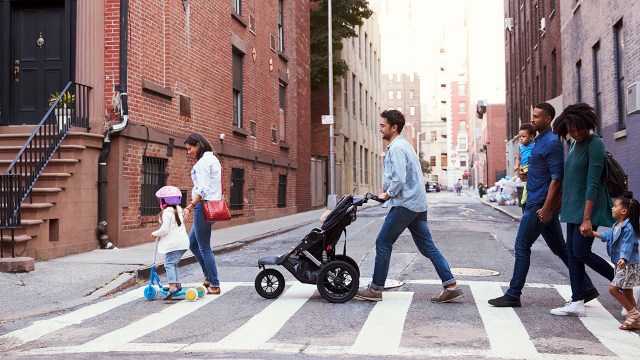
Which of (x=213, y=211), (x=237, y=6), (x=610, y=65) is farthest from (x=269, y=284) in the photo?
(x=237, y=6)

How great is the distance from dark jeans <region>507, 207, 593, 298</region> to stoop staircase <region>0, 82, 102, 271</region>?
22.9 feet

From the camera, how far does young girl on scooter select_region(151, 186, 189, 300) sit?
7.20 m

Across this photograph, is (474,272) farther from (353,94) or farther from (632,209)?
(353,94)

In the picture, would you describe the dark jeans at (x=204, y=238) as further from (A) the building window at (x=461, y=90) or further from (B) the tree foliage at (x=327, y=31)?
(A) the building window at (x=461, y=90)

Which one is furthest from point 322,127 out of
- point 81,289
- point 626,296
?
point 626,296

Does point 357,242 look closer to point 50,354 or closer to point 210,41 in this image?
point 210,41

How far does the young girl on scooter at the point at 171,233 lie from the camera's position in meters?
7.20

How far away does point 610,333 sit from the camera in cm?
542

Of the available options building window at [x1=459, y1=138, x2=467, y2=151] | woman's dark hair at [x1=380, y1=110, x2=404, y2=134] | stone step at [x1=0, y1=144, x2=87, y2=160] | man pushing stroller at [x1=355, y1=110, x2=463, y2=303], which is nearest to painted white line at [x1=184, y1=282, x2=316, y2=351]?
man pushing stroller at [x1=355, y1=110, x2=463, y2=303]

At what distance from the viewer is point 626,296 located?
219 inches

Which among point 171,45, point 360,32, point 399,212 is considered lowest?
point 399,212

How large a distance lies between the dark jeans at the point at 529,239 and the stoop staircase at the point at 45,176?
6.98 m

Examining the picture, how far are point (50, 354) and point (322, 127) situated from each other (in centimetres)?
2968

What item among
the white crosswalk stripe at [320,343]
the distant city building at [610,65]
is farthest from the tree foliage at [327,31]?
the white crosswalk stripe at [320,343]
